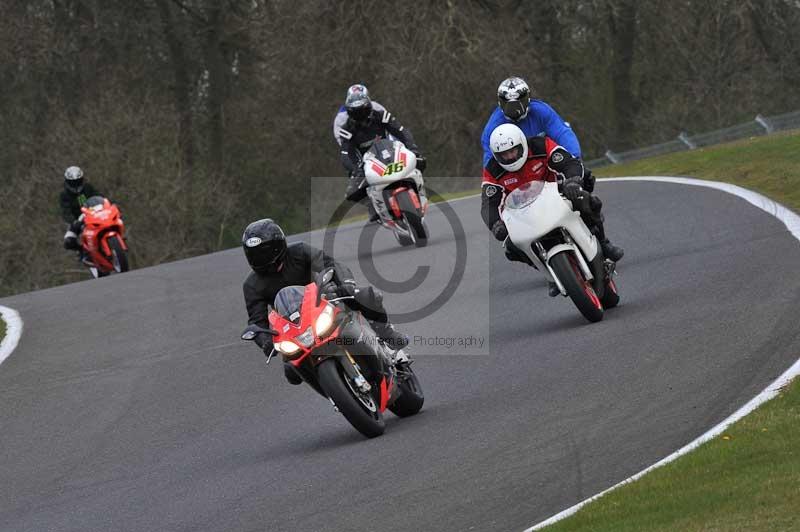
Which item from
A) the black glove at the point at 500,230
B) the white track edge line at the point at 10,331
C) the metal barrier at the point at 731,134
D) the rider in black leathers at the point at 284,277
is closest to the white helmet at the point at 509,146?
the black glove at the point at 500,230

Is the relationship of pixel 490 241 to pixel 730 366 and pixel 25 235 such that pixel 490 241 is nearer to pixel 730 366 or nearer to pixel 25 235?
pixel 730 366

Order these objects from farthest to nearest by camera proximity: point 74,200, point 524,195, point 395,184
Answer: point 74,200, point 395,184, point 524,195

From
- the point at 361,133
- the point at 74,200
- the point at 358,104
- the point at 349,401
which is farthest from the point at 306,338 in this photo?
the point at 74,200

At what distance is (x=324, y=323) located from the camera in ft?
28.9

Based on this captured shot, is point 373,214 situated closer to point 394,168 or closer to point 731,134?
point 394,168

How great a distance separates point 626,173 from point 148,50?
2421cm

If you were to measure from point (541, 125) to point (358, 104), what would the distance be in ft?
18.9

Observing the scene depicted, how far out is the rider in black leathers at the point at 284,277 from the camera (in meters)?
9.12

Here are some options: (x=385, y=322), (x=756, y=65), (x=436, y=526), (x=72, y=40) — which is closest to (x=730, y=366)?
(x=385, y=322)

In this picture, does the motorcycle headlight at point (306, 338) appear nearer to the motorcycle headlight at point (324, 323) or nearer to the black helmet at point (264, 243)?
the motorcycle headlight at point (324, 323)

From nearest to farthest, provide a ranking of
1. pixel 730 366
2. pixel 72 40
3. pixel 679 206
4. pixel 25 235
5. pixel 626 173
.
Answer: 1. pixel 730 366
2. pixel 679 206
3. pixel 626 173
4. pixel 25 235
5. pixel 72 40

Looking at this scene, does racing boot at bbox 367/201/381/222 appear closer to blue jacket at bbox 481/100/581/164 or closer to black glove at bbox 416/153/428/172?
black glove at bbox 416/153/428/172

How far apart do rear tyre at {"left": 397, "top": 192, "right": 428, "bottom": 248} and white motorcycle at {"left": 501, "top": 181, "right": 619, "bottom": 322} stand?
639 centimetres

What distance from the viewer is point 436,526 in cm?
697
